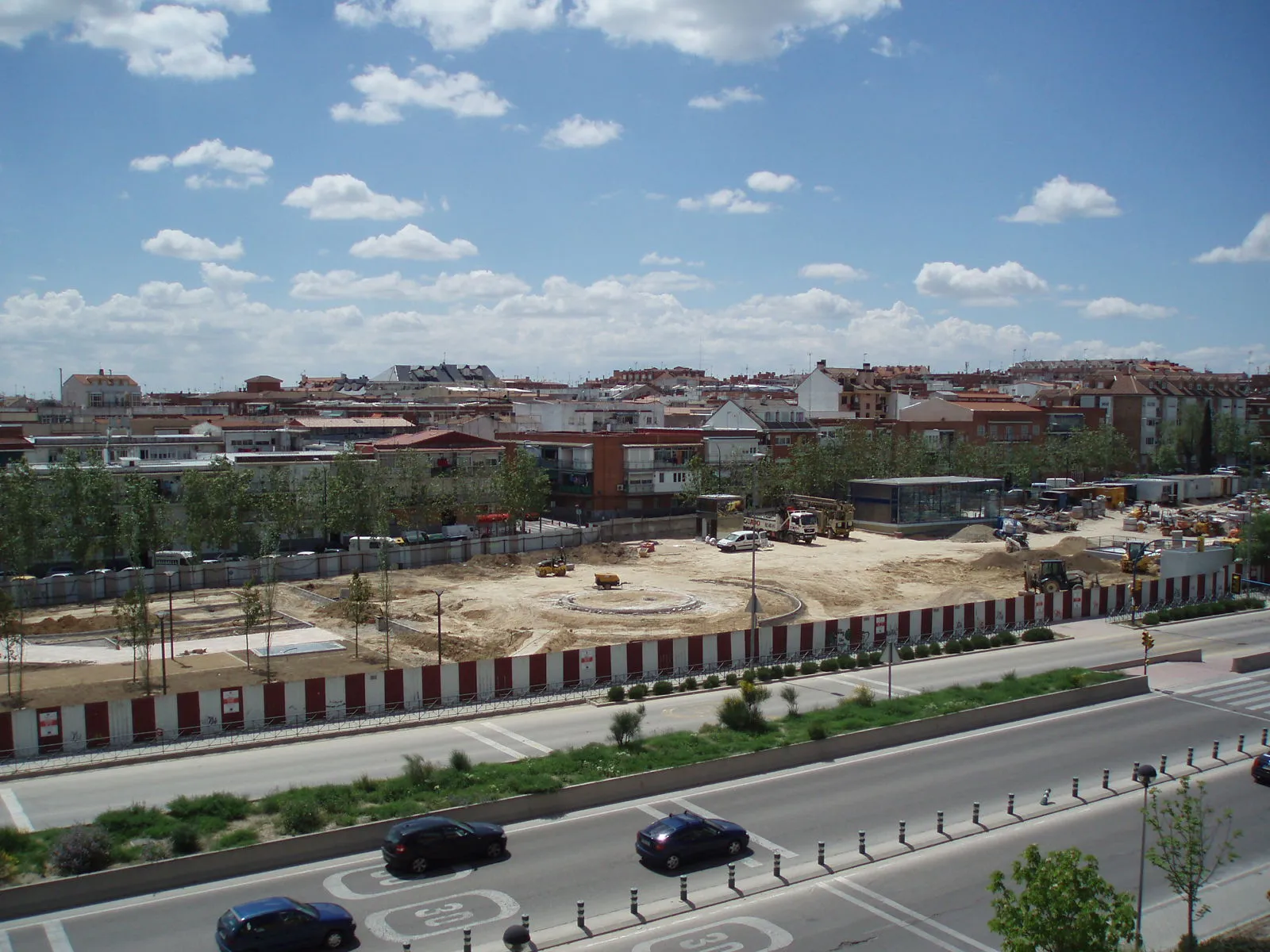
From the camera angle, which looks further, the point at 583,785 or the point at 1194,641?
the point at 1194,641

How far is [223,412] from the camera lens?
12712 cm

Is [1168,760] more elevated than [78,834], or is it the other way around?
[78,834]

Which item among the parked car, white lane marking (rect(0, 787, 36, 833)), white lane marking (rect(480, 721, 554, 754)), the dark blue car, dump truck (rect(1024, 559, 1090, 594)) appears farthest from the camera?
the parked car

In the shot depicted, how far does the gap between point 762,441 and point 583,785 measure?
2976 inches

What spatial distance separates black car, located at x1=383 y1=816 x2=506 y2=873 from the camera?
1759 centimetres

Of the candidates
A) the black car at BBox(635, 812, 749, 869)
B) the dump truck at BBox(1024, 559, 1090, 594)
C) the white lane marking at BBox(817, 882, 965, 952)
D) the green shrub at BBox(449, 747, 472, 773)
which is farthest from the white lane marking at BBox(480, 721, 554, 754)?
the dump truck at BBox(1024, 559, 1090, 594)

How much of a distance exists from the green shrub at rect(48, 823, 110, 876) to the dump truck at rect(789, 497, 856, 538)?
60657 mm

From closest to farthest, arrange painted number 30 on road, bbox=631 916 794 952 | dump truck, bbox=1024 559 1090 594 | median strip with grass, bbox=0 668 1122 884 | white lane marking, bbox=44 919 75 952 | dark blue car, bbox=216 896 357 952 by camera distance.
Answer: dark blue car, bbox=216 896 357 952 → white lane marking, bbox=44 919 75 952 → painted number 30 on road, bbox=631 916 794 952 → median strip with grass, bbox=0 668 1122 884 → dump truck, bbox=1024 559 1090 594

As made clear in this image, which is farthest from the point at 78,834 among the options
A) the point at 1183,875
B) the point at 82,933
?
the point at 1183,875

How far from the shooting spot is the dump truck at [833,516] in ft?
241

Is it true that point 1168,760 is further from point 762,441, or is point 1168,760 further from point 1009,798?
point 762,441

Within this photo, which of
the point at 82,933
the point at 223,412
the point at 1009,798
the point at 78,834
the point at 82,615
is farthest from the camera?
the point at 223,412

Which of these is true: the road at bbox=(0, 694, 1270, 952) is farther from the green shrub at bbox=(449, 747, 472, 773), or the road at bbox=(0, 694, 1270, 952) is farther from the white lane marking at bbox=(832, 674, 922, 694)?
the white lane marking at bbox=(832, 674, 922, 694)

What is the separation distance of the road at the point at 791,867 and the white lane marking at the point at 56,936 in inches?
1.3
